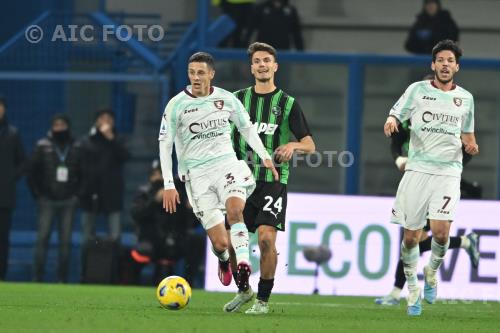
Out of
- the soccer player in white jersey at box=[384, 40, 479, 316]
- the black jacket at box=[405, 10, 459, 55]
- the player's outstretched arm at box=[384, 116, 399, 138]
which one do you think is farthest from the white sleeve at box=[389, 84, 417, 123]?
the black jacket at box=[405, 10, 459, 55]

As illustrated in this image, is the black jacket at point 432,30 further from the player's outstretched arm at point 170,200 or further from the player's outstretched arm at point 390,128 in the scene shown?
the player's outstretched arm at point 170,200

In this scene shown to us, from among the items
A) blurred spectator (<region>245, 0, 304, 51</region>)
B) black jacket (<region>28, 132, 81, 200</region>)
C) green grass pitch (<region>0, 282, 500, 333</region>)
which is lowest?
green grass pitch (<region>0, 282, 500, 333</region>)

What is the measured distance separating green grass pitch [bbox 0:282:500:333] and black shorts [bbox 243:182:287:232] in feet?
2.41

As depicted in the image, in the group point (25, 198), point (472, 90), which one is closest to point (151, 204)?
point (25, 198)

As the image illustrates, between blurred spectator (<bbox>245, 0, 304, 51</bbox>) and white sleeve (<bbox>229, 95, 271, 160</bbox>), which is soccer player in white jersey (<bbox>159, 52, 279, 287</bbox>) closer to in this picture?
white sleeve (<bbox>229, 95, 271, 160</bbox>)

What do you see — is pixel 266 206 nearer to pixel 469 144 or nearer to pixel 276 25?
pixel 469 144

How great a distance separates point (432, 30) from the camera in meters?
18.3

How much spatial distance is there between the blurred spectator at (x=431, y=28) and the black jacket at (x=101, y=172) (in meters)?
4.13

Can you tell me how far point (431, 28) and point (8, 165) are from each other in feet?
18.5

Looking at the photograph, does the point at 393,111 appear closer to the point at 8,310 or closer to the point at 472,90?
the point at 8,310

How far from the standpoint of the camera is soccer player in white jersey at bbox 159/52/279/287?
11.1 m

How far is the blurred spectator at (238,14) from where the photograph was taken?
1869 cm

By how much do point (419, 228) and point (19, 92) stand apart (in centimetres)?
759

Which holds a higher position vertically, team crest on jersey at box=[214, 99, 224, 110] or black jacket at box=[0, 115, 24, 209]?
team crest on jersey at box=[214, 99, 224, 110]
